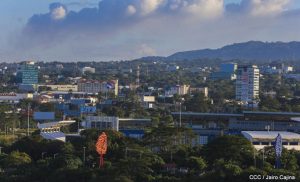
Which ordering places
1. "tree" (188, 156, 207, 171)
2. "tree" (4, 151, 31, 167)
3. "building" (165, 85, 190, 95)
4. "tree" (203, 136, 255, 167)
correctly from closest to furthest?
"tree" (188, 156, 207, 171) → "tree" (203, 136, 255, 167) → "tree" (4, 151, 31, 167) → "building" (165, 85, 190, 95)

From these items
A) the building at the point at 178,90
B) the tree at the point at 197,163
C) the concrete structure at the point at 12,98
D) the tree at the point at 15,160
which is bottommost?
the tree at the point at 15,160

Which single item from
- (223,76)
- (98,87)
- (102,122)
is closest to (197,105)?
(102,122)

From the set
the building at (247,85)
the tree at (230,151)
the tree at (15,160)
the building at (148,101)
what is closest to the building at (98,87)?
the building at (148,101)

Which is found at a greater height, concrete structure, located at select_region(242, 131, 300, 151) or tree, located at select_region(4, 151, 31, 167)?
concrete structure, located at select_region(242, 131, 300, 151)

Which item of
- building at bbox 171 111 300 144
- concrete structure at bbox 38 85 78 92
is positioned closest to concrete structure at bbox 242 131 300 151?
building at bbox 171 111 300 144

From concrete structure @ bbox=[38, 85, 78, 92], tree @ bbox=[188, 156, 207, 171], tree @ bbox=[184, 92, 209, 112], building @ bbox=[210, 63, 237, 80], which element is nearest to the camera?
tree @ bbox=[188, 156, 207, 171]

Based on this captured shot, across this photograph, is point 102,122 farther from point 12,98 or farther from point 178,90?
point 178,90

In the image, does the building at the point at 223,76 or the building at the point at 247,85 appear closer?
the building at the point at 247,85

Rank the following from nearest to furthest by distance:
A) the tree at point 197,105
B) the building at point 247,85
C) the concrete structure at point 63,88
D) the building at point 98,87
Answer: the tree at point 197,105 < the building at point 247,85 < the building at point 98,87 < the concrete structure at point 63,88

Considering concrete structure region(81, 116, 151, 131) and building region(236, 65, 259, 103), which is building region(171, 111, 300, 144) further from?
building region(236, 65, 259, 103)

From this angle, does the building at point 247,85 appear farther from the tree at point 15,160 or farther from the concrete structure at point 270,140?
the tree at point 15,160

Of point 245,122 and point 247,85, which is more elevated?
point 247,85

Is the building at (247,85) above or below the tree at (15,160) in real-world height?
above
